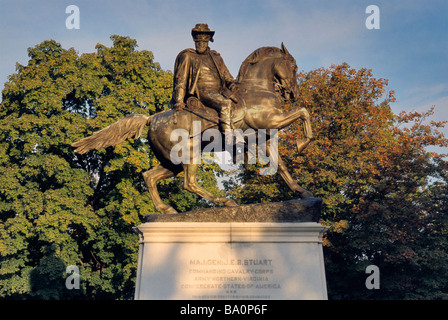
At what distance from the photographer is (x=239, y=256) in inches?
310

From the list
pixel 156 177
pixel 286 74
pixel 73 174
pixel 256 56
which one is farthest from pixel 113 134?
pixel 73 174

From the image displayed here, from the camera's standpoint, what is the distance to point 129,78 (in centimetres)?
2417

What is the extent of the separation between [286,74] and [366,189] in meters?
13.9

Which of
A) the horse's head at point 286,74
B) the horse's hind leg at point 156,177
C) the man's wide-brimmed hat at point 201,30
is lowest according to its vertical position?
the horse's hind leg at point 156,177

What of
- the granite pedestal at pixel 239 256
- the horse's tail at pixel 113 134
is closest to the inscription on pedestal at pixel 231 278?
the granite pedestal at pixel 239 256

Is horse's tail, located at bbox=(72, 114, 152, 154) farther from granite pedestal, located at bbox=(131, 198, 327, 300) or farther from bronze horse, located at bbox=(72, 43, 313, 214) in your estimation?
granite pedestal, located at bbox=(131, 198, 327, 300)

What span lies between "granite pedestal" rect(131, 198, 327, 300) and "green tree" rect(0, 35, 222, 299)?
1318cm

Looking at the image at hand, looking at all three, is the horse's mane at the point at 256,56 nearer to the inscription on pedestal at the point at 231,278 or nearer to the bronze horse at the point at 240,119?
the bronze horse at the point at 240,119

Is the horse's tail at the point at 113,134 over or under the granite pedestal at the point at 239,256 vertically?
over

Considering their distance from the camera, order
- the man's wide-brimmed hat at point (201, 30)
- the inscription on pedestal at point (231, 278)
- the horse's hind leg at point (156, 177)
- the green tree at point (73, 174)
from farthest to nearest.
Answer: the green tree at point (73, 174) < the man's wide-brimmed hat at point (201, 30) < the horse's hind leg at point (156, 177) < the inscription on pedestal at point (231, 278)

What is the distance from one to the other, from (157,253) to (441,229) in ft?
57.3

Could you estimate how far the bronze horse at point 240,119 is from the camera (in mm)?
9078

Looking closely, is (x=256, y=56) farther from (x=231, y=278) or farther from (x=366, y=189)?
(x=366, y=189)
